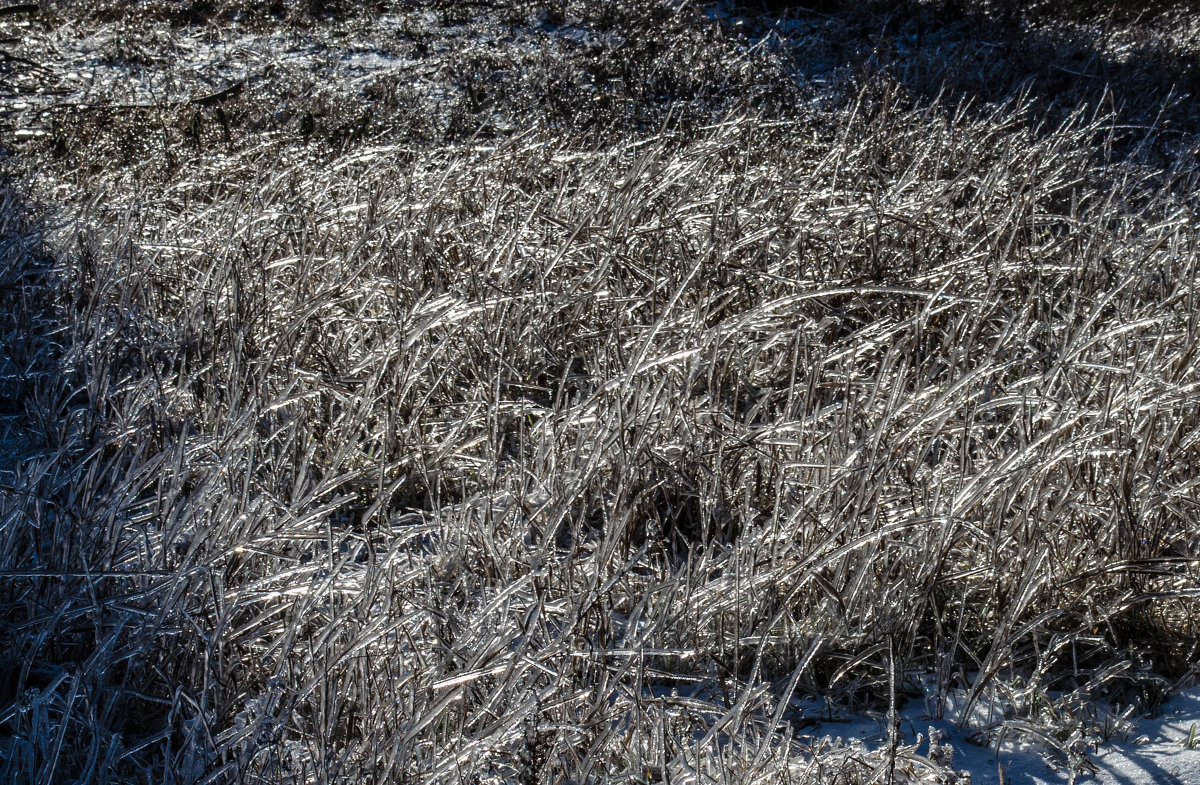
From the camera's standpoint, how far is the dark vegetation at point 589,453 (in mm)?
1770

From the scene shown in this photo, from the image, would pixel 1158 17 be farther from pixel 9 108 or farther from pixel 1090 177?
pixel 9 108

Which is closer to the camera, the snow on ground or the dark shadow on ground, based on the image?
the snow on ground

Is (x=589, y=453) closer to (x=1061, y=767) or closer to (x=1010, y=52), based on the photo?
(x=1061, y=767)

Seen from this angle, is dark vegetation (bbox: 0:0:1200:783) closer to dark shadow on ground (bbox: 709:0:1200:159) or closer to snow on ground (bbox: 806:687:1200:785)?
snow on ground (bbox: 806:687:1200:785)

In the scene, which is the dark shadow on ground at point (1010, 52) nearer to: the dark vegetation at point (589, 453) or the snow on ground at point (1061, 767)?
the dark vegetation at point (589, 453)

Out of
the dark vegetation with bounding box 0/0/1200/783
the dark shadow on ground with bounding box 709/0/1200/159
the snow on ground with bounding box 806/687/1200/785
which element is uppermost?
the dark shadow on ground with bounding box 709/0/1200/159

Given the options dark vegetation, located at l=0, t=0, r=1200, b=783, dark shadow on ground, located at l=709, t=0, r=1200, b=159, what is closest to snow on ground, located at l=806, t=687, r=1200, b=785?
dark vegetation, located at l=0, t=0, r=1200, b=783

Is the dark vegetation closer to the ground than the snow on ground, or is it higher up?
higher up

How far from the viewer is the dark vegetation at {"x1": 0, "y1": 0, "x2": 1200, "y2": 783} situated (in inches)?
69.7

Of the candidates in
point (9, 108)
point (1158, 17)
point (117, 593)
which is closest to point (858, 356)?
point (117, 593)

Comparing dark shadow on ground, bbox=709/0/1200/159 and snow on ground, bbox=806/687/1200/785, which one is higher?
dark shadow on ground, bbox=709/0/1200/159

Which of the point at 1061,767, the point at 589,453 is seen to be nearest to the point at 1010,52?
the point at 589,453

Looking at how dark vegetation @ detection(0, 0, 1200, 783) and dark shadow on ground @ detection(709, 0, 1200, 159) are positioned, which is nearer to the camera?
dark vegetation @ detection(0, 0, 1200, 783)

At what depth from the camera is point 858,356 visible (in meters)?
3.01
